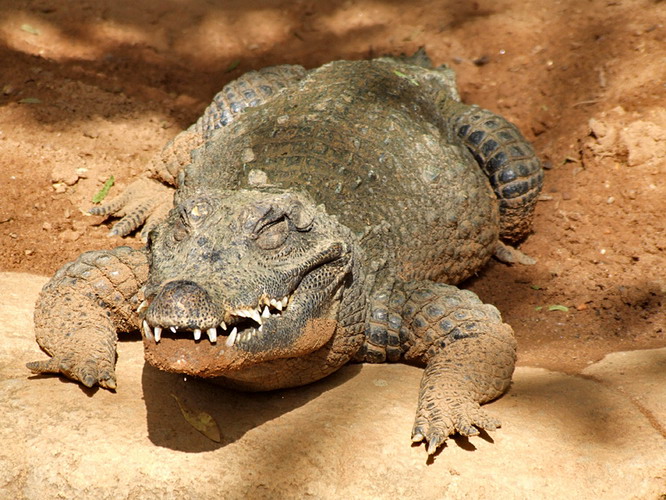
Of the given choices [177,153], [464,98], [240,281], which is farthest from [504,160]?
[240,281]

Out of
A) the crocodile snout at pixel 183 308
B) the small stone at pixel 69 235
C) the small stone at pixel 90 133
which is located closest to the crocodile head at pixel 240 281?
the crocodile snout at pixel 183 308

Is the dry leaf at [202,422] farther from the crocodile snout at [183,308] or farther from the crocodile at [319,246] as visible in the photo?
the crocodile snout at [183,308]

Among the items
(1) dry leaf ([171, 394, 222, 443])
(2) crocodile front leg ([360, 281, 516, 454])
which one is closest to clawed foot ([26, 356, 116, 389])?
(1) dry leaf ([171, 394, 222, 443])

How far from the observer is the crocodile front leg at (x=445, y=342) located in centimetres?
358

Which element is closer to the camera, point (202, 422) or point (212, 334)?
point (212, 334)

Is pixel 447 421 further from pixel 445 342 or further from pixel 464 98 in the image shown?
pixel 464 98

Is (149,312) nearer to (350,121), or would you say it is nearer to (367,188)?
(367,188)

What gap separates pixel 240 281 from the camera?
3045 millimetres

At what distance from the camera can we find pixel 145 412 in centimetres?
332

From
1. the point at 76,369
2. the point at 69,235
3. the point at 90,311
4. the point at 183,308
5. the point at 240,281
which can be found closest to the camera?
the point at 183,308

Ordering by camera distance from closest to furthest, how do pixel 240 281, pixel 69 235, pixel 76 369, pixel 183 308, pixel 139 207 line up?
pixel 183 308, pixel 240 281, pixel 76 369, pixel 69 235, pixel 139 207

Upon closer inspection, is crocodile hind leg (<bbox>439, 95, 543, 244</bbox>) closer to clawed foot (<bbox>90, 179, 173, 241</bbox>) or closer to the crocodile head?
the crocodile head

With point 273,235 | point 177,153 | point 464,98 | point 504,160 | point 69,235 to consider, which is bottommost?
point 69,235

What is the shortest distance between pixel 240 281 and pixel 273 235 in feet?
1.30
